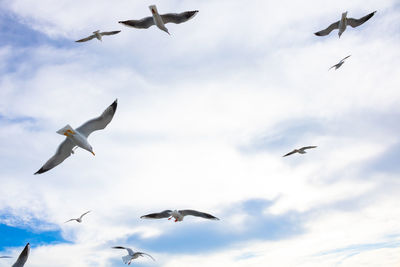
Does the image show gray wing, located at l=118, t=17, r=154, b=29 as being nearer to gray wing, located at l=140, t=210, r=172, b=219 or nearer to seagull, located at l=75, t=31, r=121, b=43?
seagull, located at l=75, t=31, r=121, b=43

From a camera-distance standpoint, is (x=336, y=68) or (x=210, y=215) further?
(x=336, y=68)

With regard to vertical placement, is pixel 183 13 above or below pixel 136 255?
above

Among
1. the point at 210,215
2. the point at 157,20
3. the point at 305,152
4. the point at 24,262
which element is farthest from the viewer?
the point at 305,152

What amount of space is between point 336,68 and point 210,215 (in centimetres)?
1500

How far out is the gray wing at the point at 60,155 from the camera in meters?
22.4

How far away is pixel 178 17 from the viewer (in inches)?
1029

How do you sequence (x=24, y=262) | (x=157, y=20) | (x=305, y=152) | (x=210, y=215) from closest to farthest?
(x=24, y=262) < (x=210, y=215) < (x=157, y=20) < (x=305, y=152)

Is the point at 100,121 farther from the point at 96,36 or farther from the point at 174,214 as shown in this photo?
the point at 96,36

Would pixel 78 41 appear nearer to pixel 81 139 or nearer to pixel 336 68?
pixel 81 139

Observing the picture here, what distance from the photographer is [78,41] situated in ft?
99.5

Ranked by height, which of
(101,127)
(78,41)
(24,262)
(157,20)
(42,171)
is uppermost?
(78,41)

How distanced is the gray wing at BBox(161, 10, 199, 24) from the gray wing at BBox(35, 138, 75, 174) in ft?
34.1

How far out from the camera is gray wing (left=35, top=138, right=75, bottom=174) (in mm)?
22438

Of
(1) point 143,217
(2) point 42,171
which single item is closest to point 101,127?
(2) point 42,171
